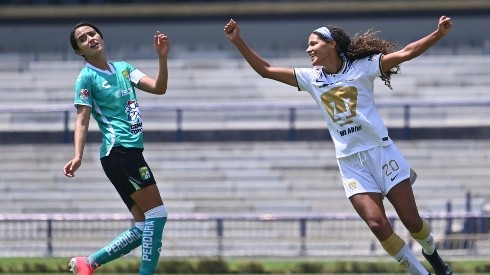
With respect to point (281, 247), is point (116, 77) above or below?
above

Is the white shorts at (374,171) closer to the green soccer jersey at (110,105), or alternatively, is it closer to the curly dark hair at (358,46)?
the curly dark hair at (358,46)

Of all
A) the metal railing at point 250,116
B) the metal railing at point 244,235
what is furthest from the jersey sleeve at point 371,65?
the metal railing at point 250,116

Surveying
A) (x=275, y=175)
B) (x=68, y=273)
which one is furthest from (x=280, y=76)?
(x=275, y=175)

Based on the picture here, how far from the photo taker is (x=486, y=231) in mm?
16875

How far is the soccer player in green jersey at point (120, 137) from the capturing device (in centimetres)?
887

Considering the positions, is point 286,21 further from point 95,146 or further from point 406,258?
point 406,258

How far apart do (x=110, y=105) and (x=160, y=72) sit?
1.39ft

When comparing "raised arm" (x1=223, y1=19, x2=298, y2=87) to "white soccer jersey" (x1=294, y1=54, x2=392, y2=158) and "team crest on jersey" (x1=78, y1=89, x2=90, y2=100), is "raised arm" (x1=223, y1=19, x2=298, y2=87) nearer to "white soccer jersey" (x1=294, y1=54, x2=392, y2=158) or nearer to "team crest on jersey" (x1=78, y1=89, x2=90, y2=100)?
"white soccer jersey" (x1=294, y1=54, x2=392, y2=158)

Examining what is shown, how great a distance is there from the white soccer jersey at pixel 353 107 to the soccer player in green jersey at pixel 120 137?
1.17 m

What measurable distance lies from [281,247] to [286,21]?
10.9 m

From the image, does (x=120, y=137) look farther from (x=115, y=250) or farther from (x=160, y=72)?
(x=115, y=250)

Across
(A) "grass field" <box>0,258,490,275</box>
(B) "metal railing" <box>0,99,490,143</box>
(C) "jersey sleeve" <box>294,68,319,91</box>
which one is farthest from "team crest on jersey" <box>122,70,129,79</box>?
(B) "metal railing" <box>0,99,490,143</box>

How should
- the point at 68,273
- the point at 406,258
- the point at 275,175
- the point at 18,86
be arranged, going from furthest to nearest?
the point at 18,86 → the point at 275,175 → the point at 68,273 → the point at 406,258

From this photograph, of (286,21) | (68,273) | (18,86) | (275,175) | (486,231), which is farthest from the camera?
(286,21)
